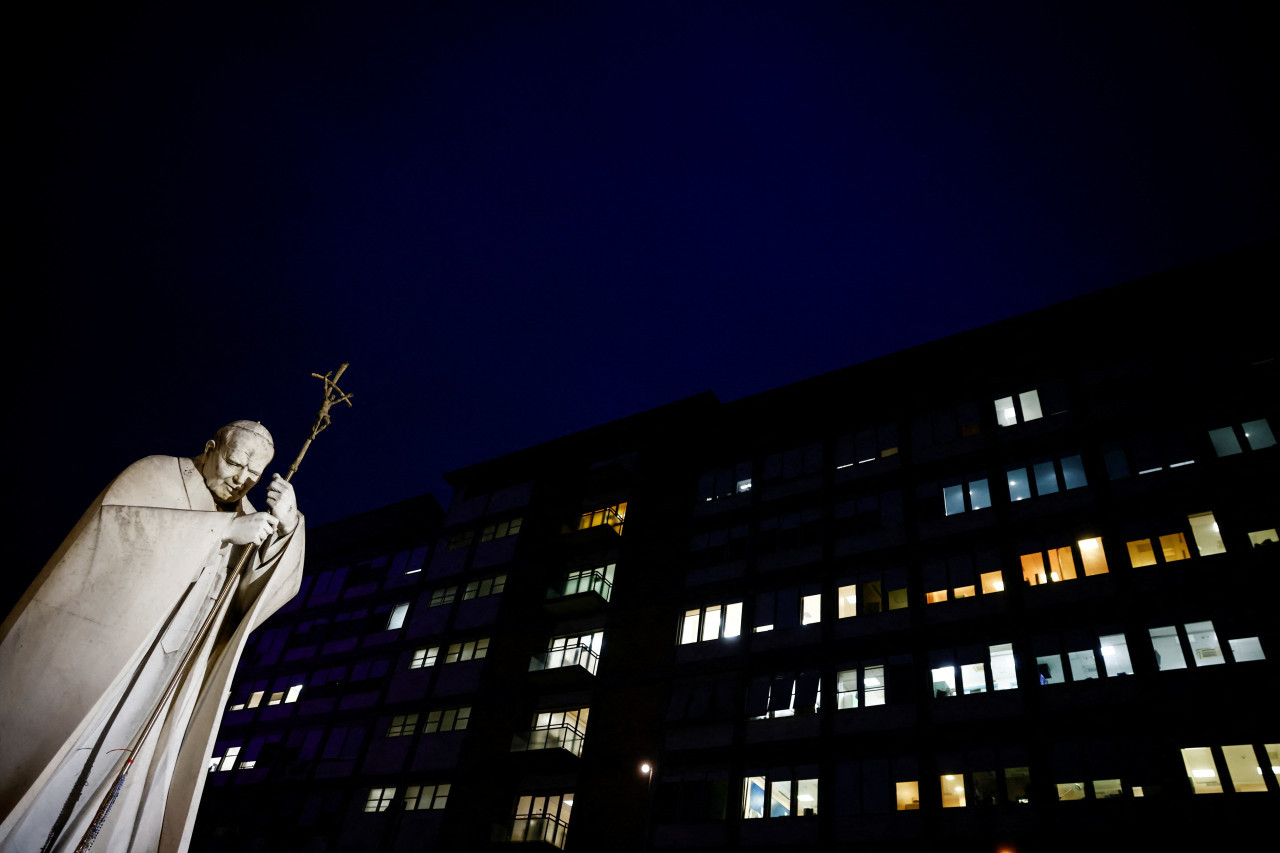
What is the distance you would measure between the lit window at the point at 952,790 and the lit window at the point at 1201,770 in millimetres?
5921

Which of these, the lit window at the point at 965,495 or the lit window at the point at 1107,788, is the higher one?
the lit window at the point at 965,495

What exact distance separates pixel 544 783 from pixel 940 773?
1642 cm

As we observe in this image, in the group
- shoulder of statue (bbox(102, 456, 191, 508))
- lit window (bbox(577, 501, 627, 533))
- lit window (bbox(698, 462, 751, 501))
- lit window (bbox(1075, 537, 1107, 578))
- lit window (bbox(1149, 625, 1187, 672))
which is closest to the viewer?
shoulder of statue (bbox(102, 456, 191, 508))

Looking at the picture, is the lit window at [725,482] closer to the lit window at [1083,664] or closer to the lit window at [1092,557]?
the lit window at [1092,557]

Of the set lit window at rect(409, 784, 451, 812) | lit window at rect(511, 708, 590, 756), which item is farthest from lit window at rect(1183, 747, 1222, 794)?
lit window at rect(409, 784, 451, 812)

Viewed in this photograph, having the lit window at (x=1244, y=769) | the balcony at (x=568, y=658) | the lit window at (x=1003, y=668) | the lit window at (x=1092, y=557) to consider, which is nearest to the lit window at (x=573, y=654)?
the balcony at (x=568, y=658)

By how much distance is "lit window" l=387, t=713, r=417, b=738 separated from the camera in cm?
3947

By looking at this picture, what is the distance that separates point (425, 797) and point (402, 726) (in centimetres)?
441

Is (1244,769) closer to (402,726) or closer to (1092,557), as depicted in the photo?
(1092,557)

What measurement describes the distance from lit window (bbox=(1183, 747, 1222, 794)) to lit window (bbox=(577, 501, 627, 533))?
24690 mm

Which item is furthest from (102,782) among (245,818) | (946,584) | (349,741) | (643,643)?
(245,818)

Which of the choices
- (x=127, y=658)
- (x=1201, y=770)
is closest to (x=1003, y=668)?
(x=1201, y=770)

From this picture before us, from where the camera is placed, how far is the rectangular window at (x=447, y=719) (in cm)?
3806

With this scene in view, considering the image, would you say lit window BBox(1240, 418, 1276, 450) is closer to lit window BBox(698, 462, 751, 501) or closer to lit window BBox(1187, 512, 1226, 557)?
lit window BBox(1187, 512, 1226, 557)
